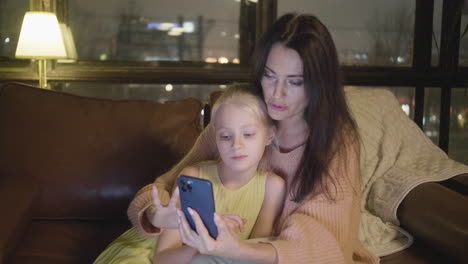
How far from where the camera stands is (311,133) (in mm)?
1422

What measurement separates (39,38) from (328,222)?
2.03 metres

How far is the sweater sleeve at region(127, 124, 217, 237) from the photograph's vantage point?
1.44m

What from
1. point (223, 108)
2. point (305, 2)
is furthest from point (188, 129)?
point (305, 2)

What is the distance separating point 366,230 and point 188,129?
0.75 meters

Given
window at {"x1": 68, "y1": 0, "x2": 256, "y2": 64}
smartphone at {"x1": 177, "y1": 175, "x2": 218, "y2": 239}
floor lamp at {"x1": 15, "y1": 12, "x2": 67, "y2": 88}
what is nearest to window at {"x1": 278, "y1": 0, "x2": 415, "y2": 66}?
window at {"x1": 68, "y1": 0, "x2": 256, "y2": 64}

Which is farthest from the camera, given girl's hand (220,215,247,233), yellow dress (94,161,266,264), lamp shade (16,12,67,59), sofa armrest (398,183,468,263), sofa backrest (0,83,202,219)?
lamp shade (16,12,67,59)

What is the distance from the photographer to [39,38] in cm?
277

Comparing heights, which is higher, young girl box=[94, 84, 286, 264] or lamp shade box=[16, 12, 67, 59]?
lamp shade box=[16, 12, 67, 59]

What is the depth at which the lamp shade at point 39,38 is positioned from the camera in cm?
278

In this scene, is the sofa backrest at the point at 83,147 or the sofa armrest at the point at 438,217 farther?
the sofa backrest at the point at 83,147

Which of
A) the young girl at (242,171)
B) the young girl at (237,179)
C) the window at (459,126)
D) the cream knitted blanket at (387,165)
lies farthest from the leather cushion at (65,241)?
the window at (459,126)

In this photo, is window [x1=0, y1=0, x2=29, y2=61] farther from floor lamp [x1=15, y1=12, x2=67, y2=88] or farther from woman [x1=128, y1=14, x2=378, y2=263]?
woman [x1=128, y1=14, x2=378, y2=263]

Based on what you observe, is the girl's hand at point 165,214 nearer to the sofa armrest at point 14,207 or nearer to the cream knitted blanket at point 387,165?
the sofa armrest at point 14,207

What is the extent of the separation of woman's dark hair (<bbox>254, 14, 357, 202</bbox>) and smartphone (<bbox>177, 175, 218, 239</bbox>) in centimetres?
35
